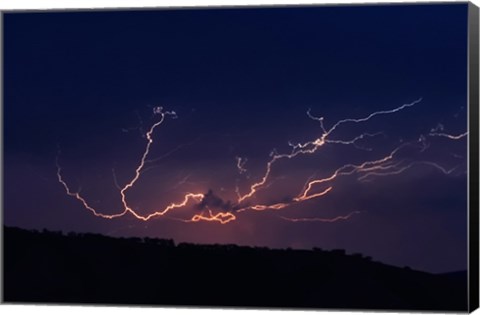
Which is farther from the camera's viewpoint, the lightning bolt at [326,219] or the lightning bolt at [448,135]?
the lightning bolt at [326,219]

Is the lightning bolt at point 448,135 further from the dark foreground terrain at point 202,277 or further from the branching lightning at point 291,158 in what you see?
the dark foreground terrain at point 202,277

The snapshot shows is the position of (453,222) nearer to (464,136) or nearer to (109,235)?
(464,136)

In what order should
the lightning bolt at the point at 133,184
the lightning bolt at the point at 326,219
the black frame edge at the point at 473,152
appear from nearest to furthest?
1. the black frame edge at the point at 473,152
2. the lightning bolt at the point at 326,219
3. the lightning bolt at the point at 133,184

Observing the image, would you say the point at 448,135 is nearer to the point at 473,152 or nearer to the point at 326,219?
the point at 473,152

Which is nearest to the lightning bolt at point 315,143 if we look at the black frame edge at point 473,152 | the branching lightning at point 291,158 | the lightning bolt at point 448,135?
the branching lightning at point 291,158

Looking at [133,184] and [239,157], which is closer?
[239,157]

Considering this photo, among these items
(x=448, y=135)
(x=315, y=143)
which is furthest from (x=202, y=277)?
(x=448, y=135)
